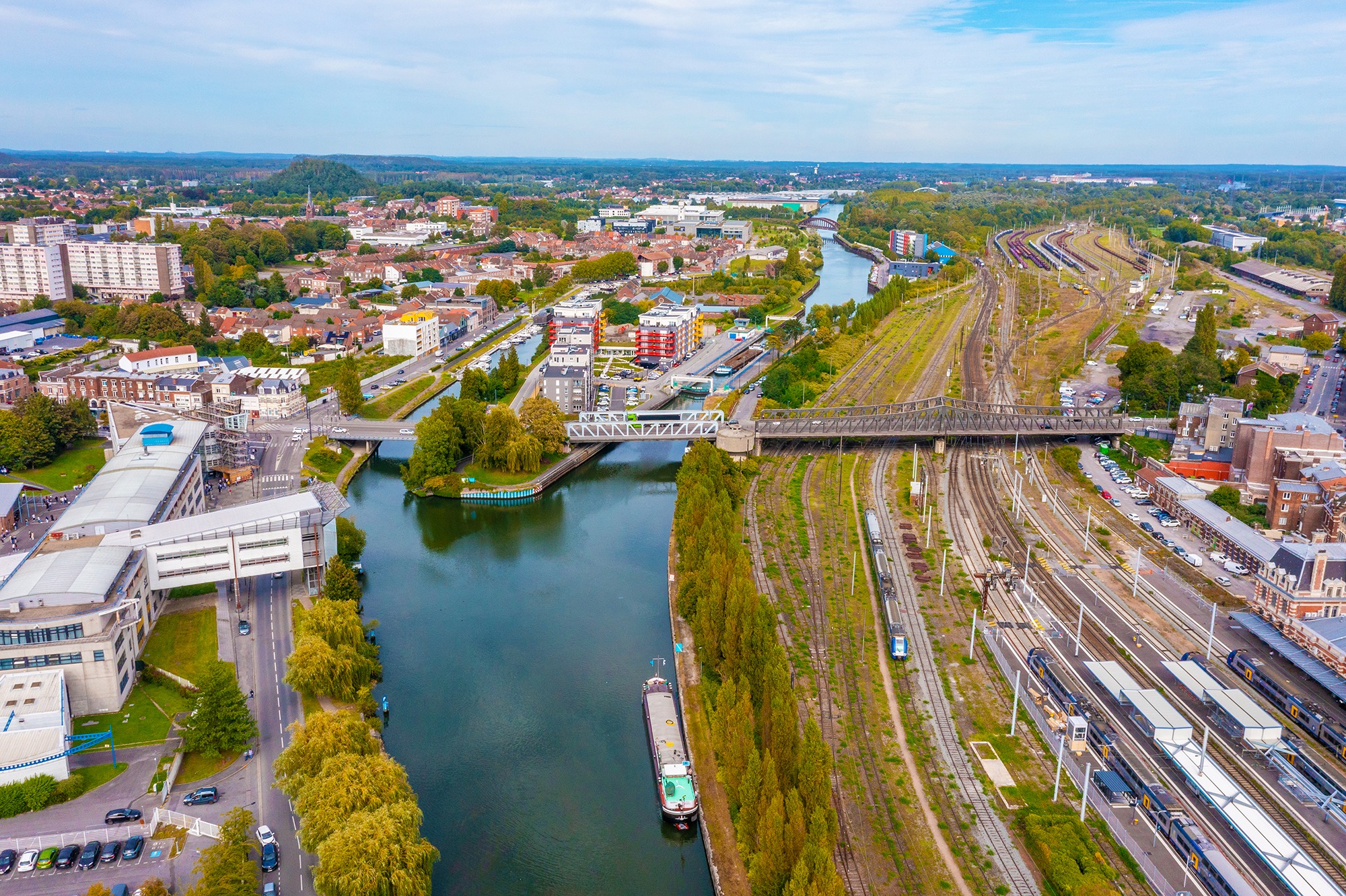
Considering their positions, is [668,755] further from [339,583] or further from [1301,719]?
[1301,719]

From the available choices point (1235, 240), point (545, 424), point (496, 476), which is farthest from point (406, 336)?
point (1235, 240)

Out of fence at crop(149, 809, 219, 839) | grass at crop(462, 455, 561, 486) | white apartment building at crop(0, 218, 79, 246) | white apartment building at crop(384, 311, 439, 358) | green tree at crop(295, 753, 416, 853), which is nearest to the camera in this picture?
green tree at crop(295, 753, 416, 853)

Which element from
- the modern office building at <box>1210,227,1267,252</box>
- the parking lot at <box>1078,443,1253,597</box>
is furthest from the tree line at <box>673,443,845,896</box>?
the modern office building at <box>1210,227,1267,252</box>

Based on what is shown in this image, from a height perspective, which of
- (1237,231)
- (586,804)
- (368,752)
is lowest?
(586,804)

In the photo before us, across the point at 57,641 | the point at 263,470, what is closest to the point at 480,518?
the point at 263,470

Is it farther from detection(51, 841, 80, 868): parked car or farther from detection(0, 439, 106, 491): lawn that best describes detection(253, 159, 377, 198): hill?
detection(51, 841, 80, 868): parked car

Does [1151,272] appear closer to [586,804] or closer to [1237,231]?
[1237,231]
